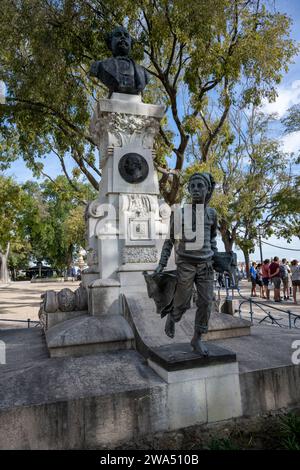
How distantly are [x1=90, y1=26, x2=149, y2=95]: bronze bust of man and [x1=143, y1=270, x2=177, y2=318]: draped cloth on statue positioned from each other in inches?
173

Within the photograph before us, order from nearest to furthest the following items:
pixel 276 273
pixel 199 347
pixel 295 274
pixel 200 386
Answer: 1. pixel 200 386
2. pixel 199 347
3. pixel 295 274
4. pixel 276 273

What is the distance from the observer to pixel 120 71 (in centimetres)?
681

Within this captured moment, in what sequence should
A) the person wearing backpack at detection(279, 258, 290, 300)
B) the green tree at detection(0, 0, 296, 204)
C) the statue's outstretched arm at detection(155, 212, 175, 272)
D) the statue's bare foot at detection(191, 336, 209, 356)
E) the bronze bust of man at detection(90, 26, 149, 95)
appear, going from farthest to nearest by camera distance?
the person wearing backpack at detection(279, 258, 290, 300) < the green tree at detection(0, 0, 296, 204) < the bronze bust of man at detection(90, 26, 149, 95) < the statue's outstretched arm at detection(155, 212, 175, 272) < the statue's bare foot at detection(191, 336, 209, 356)

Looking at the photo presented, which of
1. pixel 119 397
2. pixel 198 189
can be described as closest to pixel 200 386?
pixel 119 397

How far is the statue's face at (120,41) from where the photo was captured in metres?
7.01

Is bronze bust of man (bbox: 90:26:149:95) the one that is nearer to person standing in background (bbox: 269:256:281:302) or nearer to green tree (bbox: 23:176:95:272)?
person standing in background (bbox: 269:256:281:302)

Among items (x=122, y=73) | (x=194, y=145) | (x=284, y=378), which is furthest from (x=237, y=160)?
(x=284, y=378)

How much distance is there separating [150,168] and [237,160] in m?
23.8

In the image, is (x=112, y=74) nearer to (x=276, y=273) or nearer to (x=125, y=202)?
(x=125, y=202)

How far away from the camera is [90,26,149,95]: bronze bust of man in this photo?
6719mm

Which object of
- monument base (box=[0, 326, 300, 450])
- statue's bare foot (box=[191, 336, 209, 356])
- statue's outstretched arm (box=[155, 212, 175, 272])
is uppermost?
statue's outstretched arm (box=[155, 212, 175, 272])

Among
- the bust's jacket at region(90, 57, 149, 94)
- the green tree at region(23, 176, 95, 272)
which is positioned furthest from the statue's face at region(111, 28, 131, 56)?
the green tree at region(23, 176, 95, 272)

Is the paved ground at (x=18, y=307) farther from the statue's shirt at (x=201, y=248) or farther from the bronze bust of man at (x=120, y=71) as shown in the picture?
the statue's shirt at (x=201, y=248)

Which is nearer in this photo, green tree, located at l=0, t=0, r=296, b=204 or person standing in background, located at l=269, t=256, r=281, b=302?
green tree, located at l=0, t=0, r=296, b=204
